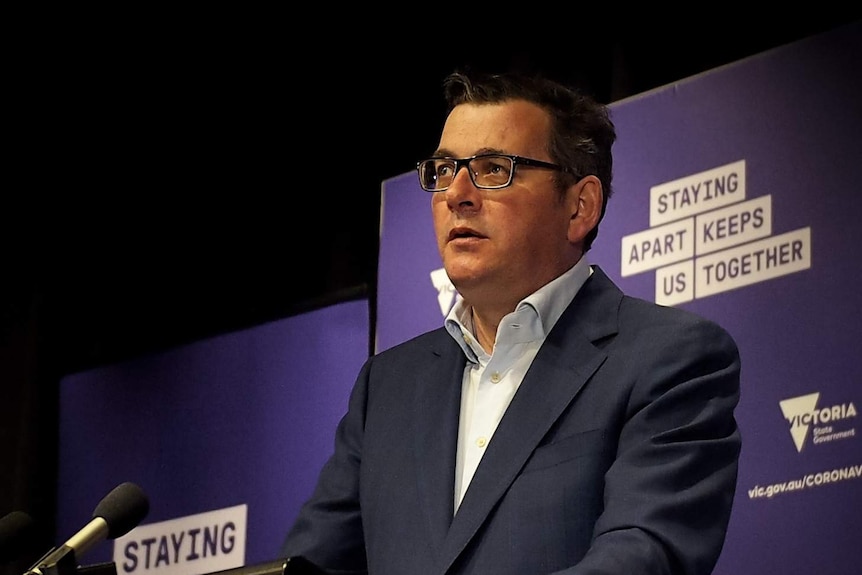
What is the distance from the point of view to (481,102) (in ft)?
9.48

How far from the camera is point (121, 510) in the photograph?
2.26 metres

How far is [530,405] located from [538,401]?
16 millimetres

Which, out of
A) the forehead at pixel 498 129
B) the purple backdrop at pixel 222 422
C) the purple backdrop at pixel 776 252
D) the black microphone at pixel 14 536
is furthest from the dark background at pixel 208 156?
the black microphone at pixel 14 536

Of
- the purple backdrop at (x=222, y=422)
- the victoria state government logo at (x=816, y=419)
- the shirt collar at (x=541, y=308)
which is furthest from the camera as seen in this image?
the purple backdrop at (x=222, y=422)

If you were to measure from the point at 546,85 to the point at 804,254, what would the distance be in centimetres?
92

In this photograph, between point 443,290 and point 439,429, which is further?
point 443,290

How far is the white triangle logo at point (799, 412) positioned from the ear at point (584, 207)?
0.81 metres

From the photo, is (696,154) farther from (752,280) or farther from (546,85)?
(546,85)

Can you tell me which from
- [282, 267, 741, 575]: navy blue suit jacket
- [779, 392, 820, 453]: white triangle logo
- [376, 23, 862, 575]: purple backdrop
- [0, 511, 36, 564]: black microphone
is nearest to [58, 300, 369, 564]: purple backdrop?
[376, 23, 862, 575]: purple backdrop

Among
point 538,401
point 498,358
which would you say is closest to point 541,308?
point 498,358

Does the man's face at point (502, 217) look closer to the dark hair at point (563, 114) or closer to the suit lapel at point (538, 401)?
the dark hair at point (563, 114)

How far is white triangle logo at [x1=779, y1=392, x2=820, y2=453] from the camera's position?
3346 millimetres

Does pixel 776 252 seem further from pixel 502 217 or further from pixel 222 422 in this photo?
pixel 222 422

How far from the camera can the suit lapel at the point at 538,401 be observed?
2387 mm
